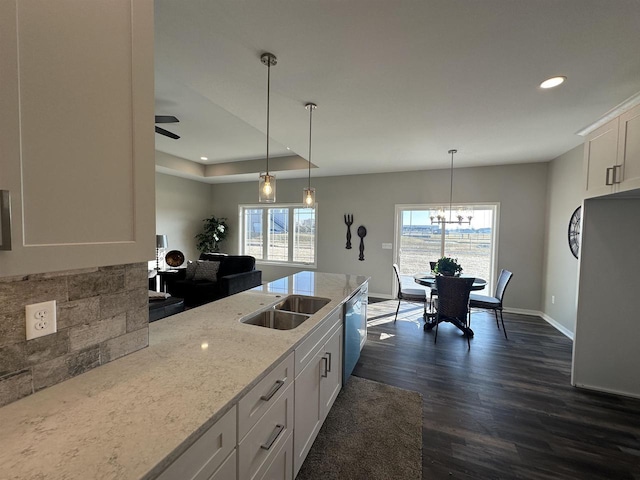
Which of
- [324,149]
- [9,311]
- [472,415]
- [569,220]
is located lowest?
[472,415]

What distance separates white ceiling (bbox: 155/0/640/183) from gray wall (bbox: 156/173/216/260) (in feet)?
10.0

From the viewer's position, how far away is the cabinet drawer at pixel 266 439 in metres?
1.04

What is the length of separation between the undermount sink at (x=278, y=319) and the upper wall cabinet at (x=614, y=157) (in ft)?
8.59

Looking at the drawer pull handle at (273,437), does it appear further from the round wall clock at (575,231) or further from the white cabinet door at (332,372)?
the round wall clock at (575,231)

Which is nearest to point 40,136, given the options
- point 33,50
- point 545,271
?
point 33,50

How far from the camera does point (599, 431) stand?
6.61 feet

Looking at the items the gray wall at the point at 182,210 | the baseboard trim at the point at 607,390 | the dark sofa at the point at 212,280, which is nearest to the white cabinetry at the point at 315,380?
the baseboard trim at the point at 607,390

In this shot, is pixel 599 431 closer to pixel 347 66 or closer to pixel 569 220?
pixel 569 220

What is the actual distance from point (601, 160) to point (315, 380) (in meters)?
2.96

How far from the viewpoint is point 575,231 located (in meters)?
3.71

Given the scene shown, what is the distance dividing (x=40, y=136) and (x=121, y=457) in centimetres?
84

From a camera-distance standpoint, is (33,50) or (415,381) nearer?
(33,50)

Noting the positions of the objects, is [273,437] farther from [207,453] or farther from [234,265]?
[234,265]

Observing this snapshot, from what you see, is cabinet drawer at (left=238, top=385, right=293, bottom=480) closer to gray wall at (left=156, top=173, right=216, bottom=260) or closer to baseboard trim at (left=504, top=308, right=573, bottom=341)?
baseboard trim at (left=504, top=308, right=573, bottom=341)
